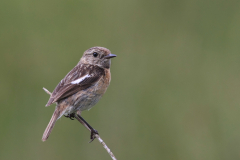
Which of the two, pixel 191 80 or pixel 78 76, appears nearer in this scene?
pixel 78 76

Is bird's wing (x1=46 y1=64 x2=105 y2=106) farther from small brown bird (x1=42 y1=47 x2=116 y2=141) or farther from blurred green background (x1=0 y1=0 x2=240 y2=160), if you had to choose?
blurred green background (x1=0 y1=0 x2=240 y2=160)

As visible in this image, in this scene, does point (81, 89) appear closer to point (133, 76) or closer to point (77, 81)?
point (77, 81)

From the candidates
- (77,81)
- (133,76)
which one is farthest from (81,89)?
(133,76)

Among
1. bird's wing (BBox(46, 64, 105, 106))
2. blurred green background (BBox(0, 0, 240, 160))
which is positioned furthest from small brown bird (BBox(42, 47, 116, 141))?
blurred green background (BBox(0, 0, 240, 160))

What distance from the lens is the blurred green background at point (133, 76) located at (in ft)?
16.3

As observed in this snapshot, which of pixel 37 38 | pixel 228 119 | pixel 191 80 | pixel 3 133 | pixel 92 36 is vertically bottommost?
pixel 228 119

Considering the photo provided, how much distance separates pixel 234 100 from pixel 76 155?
252 cm

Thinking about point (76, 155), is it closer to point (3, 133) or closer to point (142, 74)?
point (3, 133)

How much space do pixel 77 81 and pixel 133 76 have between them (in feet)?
4.14

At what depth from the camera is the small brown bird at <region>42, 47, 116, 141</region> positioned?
430 centimetres

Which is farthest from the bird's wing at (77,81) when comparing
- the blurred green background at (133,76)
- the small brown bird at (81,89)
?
the blurred green background at (133,76)

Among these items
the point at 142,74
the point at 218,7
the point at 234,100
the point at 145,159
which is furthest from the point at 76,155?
the point at 218,7

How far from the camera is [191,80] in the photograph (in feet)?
18.1

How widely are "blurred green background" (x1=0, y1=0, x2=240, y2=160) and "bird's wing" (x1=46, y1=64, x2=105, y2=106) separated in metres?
0.66
